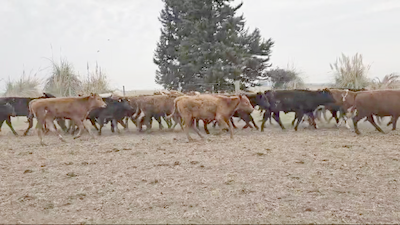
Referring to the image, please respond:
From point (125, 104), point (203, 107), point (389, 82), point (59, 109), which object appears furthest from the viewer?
point (389, 82)

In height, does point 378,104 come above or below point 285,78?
below

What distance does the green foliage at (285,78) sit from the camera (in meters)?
24.0

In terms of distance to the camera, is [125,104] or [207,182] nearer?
[207,182]

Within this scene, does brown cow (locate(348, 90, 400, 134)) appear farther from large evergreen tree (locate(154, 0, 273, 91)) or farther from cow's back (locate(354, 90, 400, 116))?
large evergreen tree (locate(154, 0, 273, 91))

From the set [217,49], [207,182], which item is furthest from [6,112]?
[217,49]

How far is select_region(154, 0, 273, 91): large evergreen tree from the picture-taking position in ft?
93.9

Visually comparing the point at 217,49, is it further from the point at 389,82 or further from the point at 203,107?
the point at 203,107

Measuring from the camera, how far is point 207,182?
5.61 meters

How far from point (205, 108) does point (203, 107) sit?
2.2 inches

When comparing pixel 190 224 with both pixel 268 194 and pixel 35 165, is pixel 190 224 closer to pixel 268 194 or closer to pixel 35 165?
pixel 268 194

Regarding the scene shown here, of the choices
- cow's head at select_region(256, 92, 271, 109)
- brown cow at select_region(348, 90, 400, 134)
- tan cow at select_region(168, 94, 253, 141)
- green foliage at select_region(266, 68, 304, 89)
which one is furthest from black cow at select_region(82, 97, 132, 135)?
green foliage at select_region(266, 68, 304, 89)

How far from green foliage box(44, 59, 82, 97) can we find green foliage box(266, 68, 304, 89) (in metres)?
10.7

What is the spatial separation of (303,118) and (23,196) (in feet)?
30.8

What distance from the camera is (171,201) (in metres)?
4.80
